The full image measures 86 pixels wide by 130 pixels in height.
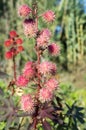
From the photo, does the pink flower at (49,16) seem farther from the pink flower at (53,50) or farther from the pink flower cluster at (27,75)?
the pink flower cluster at (27,75)

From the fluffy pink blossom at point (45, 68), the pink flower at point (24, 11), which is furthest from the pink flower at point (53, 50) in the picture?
the pink flower at point (24, 11)

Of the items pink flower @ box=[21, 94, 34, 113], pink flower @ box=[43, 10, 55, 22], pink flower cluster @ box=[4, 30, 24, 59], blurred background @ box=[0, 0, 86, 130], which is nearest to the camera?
pink flower @ box=[21, 94, 34, 113]

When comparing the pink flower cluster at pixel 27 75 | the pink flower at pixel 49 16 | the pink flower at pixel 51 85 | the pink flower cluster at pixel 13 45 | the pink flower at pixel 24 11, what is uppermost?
the pink flower cluster at pixel 13 45

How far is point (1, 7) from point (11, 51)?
9362 mm

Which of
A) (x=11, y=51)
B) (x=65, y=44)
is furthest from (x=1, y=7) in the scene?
(x=11, y=51)

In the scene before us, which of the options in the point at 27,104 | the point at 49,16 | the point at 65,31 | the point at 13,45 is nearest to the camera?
the point at 27,104

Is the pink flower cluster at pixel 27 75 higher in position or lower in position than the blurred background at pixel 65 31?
lower

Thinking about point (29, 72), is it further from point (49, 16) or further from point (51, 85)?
point (49, 16)

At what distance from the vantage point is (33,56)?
37.3ft

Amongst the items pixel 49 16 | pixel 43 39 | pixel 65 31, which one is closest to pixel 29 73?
pixel 43 39

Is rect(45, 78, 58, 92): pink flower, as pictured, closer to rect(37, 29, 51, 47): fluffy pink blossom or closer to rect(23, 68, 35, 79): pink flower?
rect(23, 68, 35, 79): pink flower

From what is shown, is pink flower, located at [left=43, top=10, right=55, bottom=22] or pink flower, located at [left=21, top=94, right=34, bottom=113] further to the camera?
pink flower, located at [left=43, top=10, right=55, bottom=22]

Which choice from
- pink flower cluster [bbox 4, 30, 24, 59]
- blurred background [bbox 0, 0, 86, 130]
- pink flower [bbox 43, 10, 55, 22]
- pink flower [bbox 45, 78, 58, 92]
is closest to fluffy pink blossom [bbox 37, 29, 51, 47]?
pink flower [bbox 43, 10, 55, 22]

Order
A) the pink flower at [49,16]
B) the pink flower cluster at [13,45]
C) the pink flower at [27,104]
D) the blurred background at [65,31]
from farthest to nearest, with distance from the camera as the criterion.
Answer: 1. the blurred background at [65,31]
2. the pink flower cluster at [13,45]
3. the pink flower at [49,16]
4. the pink flower at [27,104]
